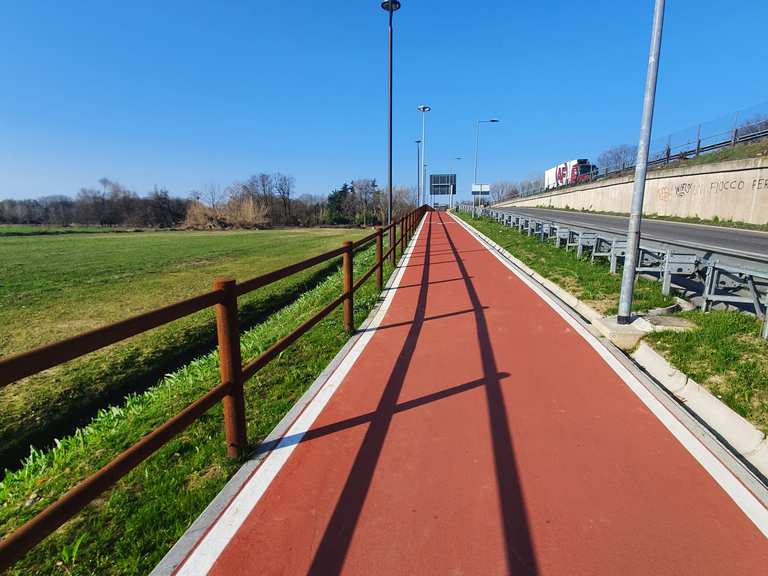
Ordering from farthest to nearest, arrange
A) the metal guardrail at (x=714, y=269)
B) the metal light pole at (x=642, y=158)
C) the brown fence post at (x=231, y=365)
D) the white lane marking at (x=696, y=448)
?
1. the metal guardrail at (x=714, y=269)
2. the metal light pole at (x=642, y=158)
3. the brown fence post at (x=231, y=365)
4. the white lane marking at (x=696, y=448)

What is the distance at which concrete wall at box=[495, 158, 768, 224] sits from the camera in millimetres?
20531

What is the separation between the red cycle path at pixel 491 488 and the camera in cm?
230

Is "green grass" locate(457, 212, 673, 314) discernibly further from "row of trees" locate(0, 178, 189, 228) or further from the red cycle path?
"row of trees" locate(0, 178, 189, 228)

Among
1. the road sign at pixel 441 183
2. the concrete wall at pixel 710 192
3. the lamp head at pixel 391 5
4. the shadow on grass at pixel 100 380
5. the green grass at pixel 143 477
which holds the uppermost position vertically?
the lamp head at pixel 391 5

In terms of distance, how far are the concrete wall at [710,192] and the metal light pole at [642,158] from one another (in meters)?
20.4

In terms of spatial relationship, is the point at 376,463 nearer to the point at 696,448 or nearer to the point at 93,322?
the point at 696,448

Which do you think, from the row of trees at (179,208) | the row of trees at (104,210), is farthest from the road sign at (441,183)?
the row of trees at (104,210)

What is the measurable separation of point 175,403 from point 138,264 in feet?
70.7

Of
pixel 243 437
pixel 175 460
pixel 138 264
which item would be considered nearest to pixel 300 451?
pixel 243 437

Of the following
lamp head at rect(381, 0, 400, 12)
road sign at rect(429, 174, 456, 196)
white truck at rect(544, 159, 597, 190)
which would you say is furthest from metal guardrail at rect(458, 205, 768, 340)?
road sign at rect(429, 174, 456, 196)

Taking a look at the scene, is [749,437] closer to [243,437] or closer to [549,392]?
[549,392]

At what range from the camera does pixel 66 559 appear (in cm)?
232

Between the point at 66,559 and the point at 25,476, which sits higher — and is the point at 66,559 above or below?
above

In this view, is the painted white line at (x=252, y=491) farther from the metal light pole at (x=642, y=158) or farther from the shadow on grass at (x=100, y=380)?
the metal light pole at (x=642, y=158)
